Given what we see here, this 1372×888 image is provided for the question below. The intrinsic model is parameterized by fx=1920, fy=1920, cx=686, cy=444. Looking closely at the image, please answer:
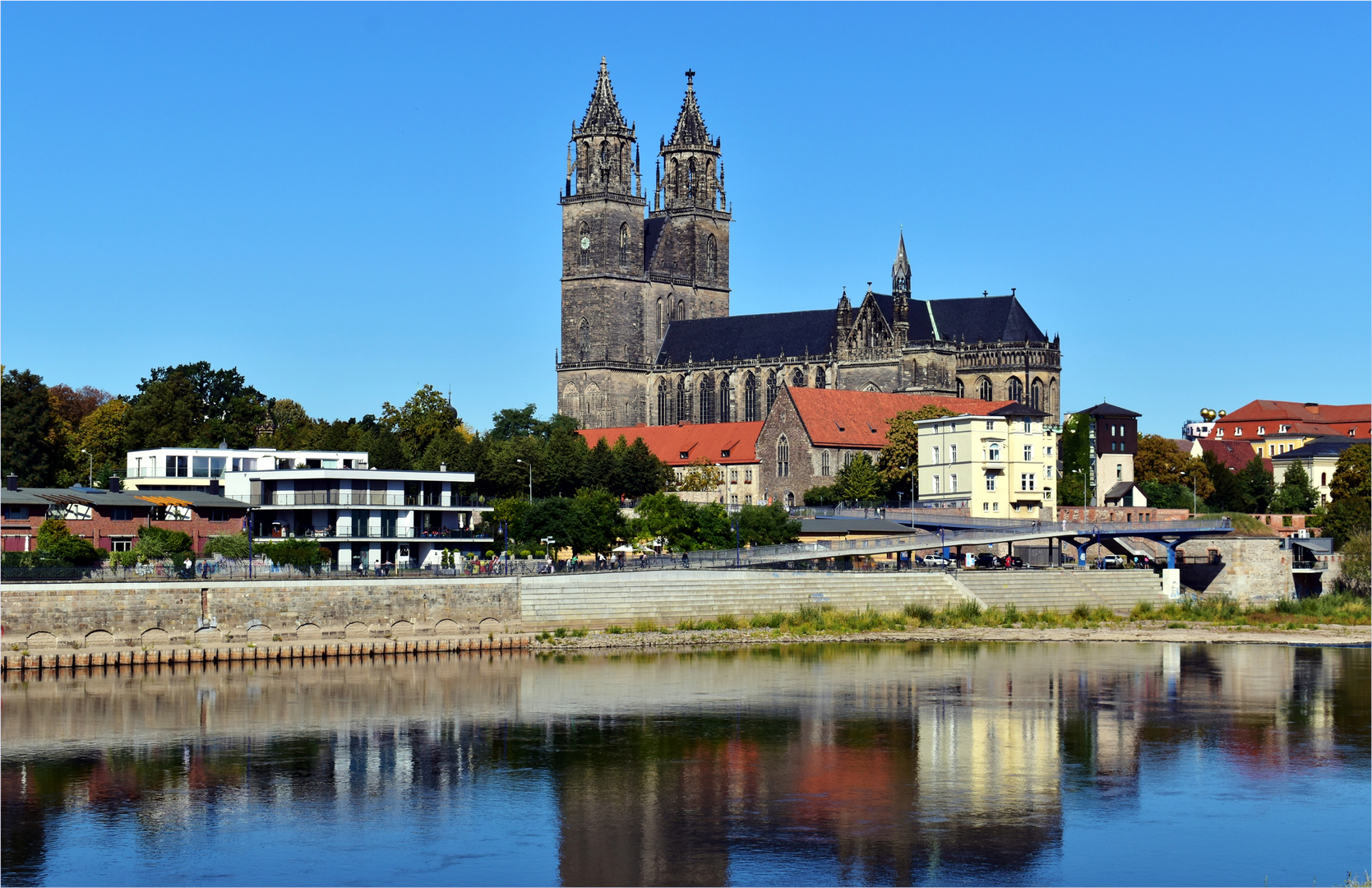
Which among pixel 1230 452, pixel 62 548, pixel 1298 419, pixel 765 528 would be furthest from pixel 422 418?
pixel 1298 419

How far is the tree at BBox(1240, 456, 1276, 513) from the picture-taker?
424 feet

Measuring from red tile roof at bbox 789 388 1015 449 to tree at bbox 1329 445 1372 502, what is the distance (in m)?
19.9

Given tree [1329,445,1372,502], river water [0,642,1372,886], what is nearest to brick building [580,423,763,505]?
tree [1329,445,1372,502]

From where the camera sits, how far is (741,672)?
6234cm

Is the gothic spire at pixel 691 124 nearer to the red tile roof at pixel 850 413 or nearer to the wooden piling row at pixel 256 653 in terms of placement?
the red tile roof at pixel 850 413

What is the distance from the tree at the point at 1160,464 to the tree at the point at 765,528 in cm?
4449

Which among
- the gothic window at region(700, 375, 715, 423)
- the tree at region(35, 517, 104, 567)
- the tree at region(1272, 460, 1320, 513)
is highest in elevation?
the gothic window at region(700, 375, 715, 423)

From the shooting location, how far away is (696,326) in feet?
514

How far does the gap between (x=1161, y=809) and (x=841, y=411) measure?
282 ft

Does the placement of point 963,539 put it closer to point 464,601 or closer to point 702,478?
point 464,601

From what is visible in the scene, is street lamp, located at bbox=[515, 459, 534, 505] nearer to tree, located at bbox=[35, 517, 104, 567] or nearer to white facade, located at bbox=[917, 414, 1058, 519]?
white facade, located at bbox=[917, 414, 1058, 519]

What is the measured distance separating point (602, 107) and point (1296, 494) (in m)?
61.3

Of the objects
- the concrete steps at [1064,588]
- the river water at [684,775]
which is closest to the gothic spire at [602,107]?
the concrete steps at [1064,588]

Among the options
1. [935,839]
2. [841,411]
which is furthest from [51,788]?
[841,411]
